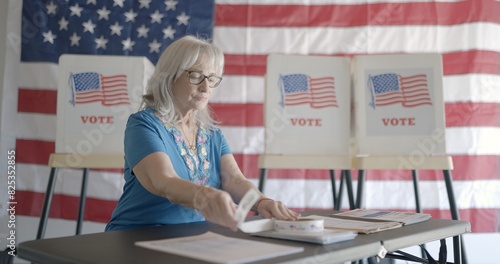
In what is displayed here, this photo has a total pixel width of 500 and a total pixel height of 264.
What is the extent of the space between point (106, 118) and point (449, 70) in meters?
1.85

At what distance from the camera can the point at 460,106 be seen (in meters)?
2.80

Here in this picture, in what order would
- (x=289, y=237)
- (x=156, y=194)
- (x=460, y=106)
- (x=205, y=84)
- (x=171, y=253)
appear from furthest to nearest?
(x=460, y=106)
(x=205, y=84)
(x=156, y=194)
(x=289, y=237)
(x=171, y=253)

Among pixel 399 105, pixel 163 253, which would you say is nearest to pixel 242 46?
pixel 399 105

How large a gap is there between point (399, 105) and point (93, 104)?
1.39 meters

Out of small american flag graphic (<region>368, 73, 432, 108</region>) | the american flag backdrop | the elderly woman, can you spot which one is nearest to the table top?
the elderly woman

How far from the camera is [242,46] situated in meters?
2.96

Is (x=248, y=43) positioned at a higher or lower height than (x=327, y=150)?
higher

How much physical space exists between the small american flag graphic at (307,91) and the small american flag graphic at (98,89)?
29.0 inches

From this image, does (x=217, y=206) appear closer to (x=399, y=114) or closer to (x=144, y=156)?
(x=144, y=156)

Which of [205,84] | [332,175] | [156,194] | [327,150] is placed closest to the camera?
[156,194]

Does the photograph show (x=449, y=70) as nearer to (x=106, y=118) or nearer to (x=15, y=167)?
(x=106, y=118)

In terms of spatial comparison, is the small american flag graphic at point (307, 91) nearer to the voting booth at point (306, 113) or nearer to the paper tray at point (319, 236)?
the voting booth at point (306, 113)

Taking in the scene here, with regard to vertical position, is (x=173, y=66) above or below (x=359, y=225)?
above

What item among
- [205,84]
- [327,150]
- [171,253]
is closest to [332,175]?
[327,150]
